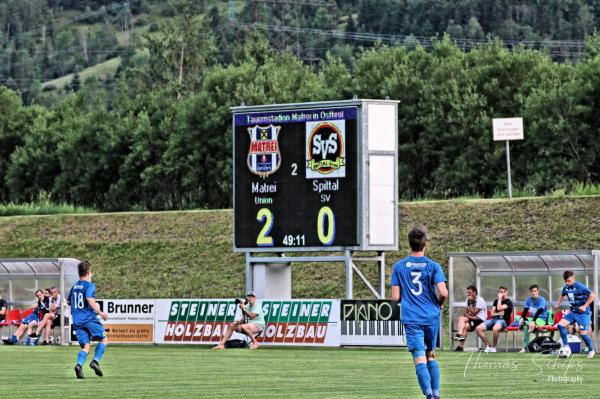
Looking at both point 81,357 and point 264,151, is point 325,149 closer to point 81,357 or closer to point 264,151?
point 264,151

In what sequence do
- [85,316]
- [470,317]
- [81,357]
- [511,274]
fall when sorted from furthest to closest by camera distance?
[511,274], [470,317], [85,316], [81,357]

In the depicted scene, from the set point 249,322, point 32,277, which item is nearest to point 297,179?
point 249,322

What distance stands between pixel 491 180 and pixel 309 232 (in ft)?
98.7

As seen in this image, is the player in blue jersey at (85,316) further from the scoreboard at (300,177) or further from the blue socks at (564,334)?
the scoreboard at (300,177)

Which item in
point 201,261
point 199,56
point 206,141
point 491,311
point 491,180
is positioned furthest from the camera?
point 199,56

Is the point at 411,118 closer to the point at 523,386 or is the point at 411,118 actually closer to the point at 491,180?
the point at 491,180

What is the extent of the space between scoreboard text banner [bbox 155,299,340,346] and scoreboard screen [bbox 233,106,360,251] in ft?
5.35

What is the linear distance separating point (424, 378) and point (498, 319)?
640 inches

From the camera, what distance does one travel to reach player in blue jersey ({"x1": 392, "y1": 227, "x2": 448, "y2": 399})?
16.4 metres

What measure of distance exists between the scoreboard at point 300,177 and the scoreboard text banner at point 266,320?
5.32 ft

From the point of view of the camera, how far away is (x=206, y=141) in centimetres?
7412

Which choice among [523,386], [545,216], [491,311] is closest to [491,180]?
[545,216]

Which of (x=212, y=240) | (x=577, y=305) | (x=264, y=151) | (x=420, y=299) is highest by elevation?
(x=264, y=151)

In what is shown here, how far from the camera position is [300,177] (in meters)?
34.9
